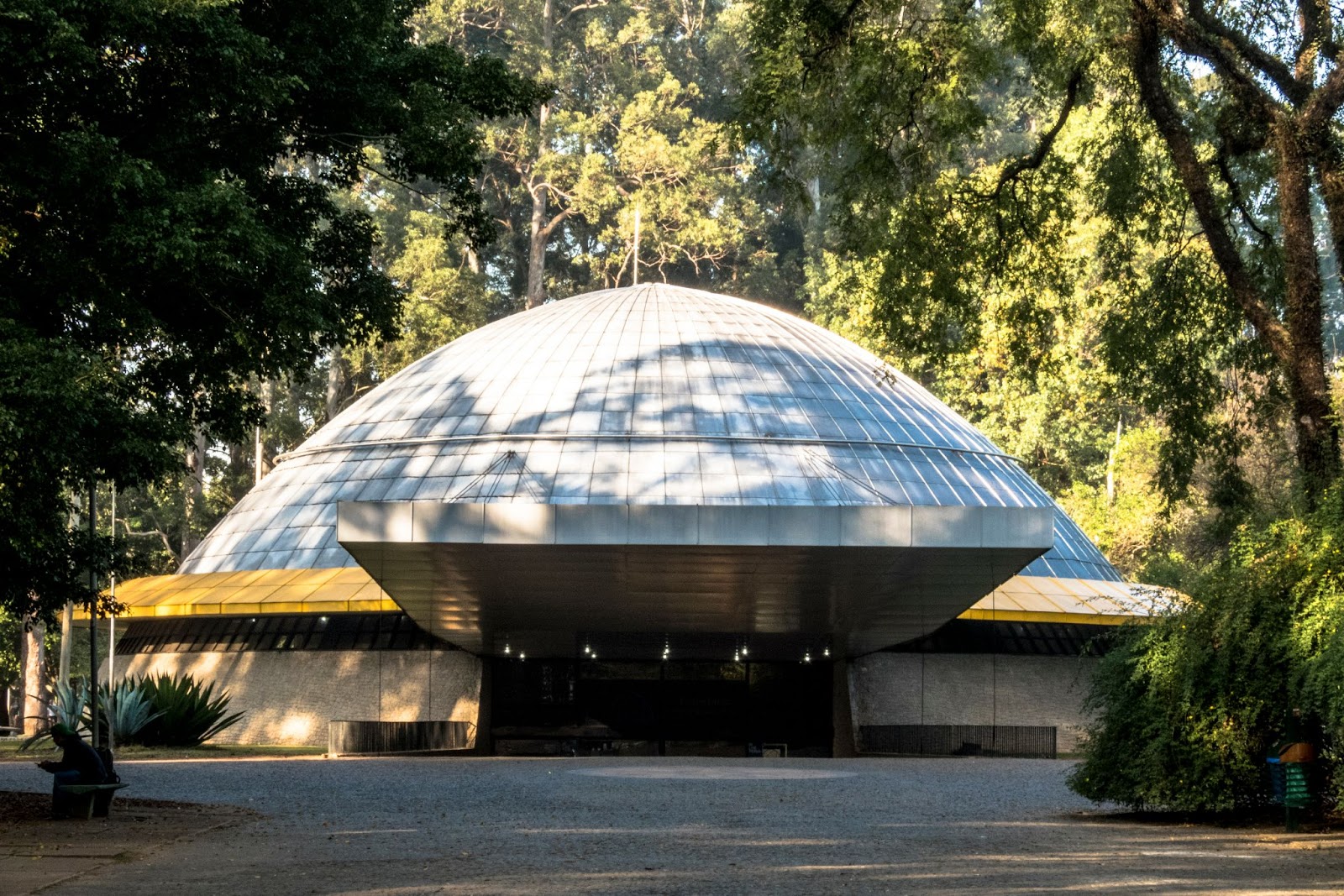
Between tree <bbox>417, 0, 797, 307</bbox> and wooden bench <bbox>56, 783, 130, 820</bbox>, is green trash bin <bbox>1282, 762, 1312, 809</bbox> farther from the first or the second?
tree <bbox>417, 0, 797, 307</bbox>

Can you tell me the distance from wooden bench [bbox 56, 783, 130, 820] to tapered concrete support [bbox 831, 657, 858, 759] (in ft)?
63.5

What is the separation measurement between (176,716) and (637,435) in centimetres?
1026

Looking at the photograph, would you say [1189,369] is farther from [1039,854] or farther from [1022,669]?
[1022,669]

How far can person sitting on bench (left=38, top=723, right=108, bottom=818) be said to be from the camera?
46.4ft

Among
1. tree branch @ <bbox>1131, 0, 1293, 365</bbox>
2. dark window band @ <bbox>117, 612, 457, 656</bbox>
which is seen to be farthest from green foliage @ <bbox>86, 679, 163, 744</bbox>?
tree branch @ <bbox>1131, 0, 1293, 365</bbox>

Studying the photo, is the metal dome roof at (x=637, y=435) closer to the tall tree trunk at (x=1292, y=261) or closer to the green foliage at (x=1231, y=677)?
the tall tree trunk at (x=1292, y=261)

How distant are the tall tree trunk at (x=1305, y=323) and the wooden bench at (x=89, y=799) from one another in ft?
38.3

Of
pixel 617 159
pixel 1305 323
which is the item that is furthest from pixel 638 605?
pixel 617 159

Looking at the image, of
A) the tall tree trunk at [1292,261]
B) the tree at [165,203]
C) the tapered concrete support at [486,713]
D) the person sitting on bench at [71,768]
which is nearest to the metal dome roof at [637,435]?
the tapered concrete support at [486,713]

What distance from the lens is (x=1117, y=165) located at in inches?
769

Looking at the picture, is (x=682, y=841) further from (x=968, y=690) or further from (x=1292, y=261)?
(x=968, y=690)

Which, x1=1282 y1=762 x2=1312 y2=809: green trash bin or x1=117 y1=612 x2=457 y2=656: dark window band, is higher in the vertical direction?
x1=117 y1=612 x2=457 y2=656: dark window band

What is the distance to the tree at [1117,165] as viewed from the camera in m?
15.8

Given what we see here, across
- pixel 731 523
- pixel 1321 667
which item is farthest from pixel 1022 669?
pixel 1321 667
